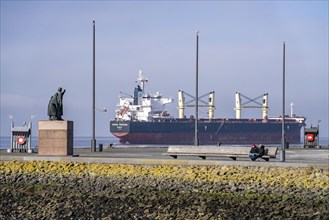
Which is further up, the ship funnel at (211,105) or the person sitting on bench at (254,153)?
the ship funnel at (211,105)

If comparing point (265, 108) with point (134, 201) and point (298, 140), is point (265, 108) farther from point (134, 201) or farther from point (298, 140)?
point (134, 201)

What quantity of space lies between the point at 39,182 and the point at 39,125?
16.4 ft

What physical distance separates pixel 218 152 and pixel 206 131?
72.8 m

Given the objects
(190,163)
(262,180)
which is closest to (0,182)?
(190,163)

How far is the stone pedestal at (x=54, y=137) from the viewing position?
88.1 feet

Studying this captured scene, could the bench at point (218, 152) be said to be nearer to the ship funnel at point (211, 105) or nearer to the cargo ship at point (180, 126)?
the cargo ship at point (180, 126)

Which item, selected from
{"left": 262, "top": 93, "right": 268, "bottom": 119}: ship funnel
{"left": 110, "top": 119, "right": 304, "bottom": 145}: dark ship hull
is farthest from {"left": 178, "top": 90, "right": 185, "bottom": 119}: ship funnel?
{"left": 262, "top": 93, "right": 268, "bottom": 119}: ship funnel

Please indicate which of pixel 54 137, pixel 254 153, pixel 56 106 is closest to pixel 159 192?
pixel 254 153

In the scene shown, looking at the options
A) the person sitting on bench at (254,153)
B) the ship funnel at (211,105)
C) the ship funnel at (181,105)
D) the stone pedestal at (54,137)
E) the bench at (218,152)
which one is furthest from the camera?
the ship funnel at (211,105)

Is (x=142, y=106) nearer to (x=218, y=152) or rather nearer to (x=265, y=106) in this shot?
(x=265, y=106)

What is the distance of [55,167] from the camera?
2420cm

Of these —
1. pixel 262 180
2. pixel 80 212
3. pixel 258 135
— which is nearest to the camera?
pixel 80 212

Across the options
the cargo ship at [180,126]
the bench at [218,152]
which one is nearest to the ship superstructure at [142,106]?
the cargo ship at [180,126]

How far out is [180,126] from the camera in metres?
98.2
